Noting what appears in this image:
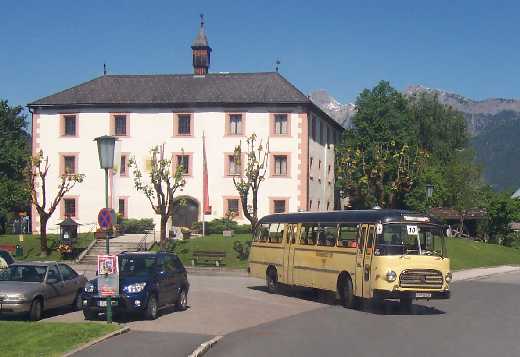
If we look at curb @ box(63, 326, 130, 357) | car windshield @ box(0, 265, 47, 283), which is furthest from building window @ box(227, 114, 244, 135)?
curb @ box(63, 326, 130, 357)

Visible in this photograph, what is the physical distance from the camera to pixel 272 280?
1118 inches

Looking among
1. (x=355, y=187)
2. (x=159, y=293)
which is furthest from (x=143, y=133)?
(x=159, y=293)

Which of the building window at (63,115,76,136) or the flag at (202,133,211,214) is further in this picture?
the building window at (63,115,76,136)

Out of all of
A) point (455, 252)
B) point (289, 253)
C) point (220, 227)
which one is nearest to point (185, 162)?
point (220, 227)

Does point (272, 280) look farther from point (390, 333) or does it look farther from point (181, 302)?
point (390, 333)

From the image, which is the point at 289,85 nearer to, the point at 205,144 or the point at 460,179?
the point at 205,144

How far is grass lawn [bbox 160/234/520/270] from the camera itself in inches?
1729

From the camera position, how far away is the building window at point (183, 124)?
189ft

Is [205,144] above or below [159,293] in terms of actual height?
above

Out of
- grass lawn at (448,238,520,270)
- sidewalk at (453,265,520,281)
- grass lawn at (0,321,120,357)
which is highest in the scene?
grass lawn at (0,321,120,357)

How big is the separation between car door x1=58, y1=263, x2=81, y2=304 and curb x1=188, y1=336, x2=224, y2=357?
21.9 ft

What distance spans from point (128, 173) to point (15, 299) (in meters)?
39.9

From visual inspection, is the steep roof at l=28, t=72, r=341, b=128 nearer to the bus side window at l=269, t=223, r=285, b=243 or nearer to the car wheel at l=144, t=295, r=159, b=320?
the bus side window at l=269, t=223, r=285, b=243

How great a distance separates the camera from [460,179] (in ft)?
254
